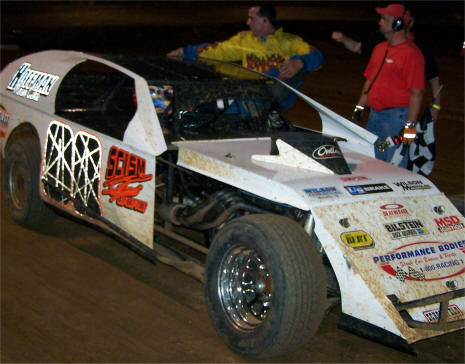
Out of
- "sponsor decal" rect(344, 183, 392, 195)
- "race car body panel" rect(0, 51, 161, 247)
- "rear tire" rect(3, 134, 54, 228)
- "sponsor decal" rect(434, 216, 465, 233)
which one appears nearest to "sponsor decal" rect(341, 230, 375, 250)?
"sponsor decal" rect(344, 183, 392, 195)

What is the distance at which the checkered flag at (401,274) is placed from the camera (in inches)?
149

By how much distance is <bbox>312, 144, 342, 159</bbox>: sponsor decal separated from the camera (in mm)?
4344

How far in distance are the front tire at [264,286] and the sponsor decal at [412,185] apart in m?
0.87

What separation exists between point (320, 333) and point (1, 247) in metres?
2.68

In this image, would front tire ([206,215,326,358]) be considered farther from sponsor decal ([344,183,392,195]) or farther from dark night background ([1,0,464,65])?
dark night background ([1,0,464,65])

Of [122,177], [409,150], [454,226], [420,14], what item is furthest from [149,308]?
[420,14]

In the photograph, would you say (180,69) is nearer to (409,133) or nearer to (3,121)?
(3,121)

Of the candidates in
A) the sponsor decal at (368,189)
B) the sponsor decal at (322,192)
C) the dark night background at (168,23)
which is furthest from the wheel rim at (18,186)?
the dark night background at (168,23)

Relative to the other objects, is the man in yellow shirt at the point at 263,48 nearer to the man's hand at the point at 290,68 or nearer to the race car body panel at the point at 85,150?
the man's hand at the point at 290,68

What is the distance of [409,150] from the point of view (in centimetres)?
619

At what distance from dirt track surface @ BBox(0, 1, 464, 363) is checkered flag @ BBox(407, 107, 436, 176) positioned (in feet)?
6.85

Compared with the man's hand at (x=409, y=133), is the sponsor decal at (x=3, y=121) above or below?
below

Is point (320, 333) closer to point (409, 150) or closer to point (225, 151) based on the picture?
point (225, 151)

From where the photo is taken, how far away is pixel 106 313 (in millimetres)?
4426
